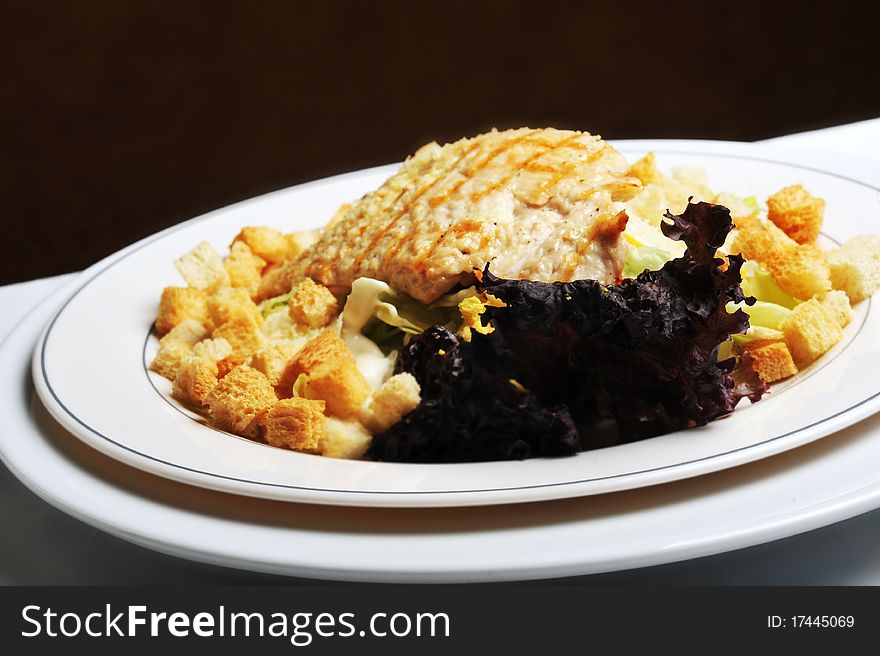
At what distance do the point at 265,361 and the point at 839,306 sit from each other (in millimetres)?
1709

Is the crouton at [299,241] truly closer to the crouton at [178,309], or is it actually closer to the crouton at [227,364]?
the crouton at [178,309]

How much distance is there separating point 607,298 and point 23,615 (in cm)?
159

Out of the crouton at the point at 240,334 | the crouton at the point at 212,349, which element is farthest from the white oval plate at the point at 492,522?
the crouton at the point at 240,334

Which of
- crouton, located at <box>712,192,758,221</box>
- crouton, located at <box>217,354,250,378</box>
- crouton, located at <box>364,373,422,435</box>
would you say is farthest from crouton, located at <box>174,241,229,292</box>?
crouton, located at <box>712,192,758,221</box>

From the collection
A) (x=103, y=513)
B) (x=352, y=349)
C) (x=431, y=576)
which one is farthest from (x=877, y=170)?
(x=103, y=513)

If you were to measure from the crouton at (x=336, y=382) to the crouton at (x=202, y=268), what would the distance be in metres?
1.08

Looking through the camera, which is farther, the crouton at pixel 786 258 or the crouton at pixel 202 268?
the crouton at pixel 202 268

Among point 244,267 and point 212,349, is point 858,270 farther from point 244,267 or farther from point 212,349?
point 244,267

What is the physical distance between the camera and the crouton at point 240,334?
3543 mm

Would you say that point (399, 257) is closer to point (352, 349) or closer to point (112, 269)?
point (352, 349)

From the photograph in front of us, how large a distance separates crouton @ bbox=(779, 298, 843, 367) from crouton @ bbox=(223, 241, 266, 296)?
199 cm

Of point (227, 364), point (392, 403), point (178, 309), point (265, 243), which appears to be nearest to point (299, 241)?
point (265, 243)

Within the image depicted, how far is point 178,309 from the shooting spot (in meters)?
3.68

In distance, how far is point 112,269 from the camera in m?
4.16
